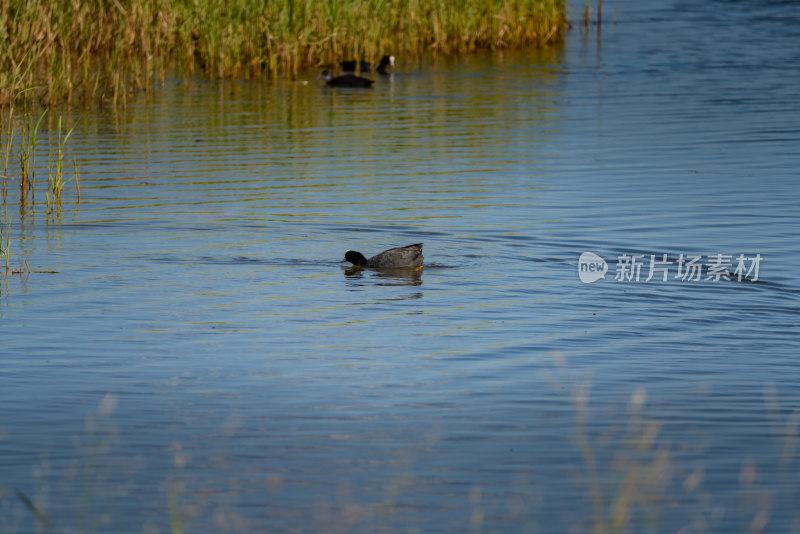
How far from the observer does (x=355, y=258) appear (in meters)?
10.4

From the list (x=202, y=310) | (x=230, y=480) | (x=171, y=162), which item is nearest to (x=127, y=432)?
(x=230, y=480)

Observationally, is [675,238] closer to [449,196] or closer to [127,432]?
[449,196]

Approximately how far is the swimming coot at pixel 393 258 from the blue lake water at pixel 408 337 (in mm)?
146

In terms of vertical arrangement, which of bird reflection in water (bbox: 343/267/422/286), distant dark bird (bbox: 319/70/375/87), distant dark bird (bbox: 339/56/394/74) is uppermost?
distant dark bird (bbox: 339/56/394/74)

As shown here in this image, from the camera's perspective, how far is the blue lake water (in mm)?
5312


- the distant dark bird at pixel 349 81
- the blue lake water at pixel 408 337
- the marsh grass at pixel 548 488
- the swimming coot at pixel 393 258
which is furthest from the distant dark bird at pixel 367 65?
the marsh grass at pixel 548 488

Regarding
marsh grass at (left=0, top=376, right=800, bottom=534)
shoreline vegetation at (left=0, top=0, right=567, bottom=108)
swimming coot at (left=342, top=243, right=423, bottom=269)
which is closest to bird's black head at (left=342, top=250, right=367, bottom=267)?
swimming coot at (left=342, top=243, right=423, bottom=269)

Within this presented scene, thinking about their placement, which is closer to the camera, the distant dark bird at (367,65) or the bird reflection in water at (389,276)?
the bird reflection in water at (389,276)

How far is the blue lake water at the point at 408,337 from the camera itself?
17.4 feet

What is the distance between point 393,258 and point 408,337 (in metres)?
2.26

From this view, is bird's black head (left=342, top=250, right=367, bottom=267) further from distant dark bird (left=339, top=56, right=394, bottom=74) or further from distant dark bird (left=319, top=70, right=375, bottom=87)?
distant dark bird (left=339, top=56, right=394, bottom=74)

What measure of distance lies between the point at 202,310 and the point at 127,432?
2775 millimetres

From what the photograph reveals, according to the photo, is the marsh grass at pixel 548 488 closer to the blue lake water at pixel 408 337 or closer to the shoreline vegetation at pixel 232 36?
the blue lake water at pixel 408 337

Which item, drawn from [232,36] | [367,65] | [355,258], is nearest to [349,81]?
[367,65]
